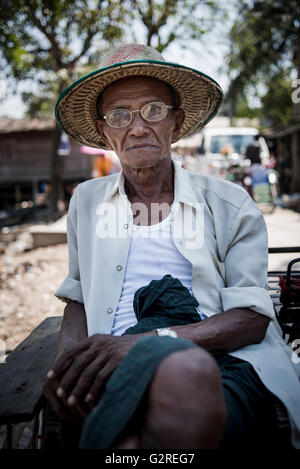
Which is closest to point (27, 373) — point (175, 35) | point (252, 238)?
point (252, 238)

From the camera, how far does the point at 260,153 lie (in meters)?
10.6

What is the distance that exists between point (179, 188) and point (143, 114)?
16.1 inches

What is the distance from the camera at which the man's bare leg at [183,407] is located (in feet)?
3.13

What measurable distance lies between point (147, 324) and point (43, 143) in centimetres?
2325

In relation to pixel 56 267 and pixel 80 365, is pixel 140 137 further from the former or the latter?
pixel 56 267

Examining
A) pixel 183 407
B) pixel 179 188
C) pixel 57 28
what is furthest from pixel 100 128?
pixel 57 28

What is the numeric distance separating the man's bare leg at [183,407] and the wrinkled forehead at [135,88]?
1333 millimetres

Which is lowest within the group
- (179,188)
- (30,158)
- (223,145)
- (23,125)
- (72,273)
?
A: (72,273)

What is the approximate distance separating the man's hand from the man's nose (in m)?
1.00

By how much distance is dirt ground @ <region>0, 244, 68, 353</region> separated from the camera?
424 cm

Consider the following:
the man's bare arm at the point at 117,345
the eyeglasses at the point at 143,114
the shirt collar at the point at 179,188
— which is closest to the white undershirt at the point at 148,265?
the shirt collar at the point at 179,188

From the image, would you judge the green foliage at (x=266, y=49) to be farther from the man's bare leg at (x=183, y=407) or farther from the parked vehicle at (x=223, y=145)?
the man's bare leg at (x=183, y=407)

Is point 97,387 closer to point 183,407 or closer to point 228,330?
point 183,407

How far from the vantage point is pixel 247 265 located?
1.66 metres
